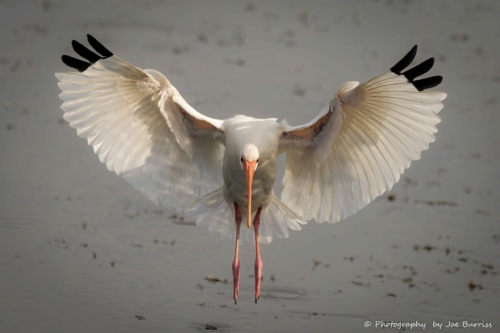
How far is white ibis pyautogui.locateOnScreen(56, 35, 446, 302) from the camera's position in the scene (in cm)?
691

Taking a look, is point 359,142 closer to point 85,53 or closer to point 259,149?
point 259,149

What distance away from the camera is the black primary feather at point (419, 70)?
6.27 m

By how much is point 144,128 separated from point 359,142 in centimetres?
198

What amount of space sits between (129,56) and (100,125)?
28.0 ft

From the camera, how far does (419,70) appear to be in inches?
250

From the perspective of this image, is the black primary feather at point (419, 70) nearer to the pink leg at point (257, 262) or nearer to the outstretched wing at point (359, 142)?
the outstretched wing at point (359, 142)

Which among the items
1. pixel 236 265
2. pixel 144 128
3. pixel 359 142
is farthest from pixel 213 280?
pixel 359 142

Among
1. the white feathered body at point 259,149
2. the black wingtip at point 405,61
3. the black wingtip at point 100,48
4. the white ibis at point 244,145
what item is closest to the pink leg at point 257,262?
the white ibis at point 244,145

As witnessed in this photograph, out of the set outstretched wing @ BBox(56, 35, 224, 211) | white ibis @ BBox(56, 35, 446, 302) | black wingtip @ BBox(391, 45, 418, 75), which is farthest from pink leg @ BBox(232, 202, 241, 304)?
black wingtip @ BBox(391, 45, 418, 75)

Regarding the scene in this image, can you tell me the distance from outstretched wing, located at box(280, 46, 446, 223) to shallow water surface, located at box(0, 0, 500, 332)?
99 centimetres

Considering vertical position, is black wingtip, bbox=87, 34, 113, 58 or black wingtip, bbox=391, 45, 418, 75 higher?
black wingtip, bbox=87, 34, 113, 58

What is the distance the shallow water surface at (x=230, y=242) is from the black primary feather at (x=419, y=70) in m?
2.34

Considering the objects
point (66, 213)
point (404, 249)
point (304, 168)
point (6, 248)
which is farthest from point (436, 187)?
point (6, 248)

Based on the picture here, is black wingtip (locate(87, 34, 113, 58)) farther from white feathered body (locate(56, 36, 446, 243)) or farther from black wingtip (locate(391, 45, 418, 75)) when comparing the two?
black wingtip (locate(391, 45, 418, 75))
